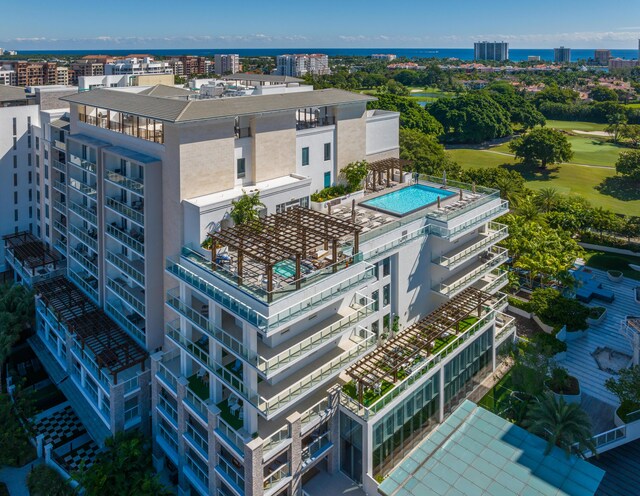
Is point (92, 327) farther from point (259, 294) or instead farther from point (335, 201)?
point (335, 201)

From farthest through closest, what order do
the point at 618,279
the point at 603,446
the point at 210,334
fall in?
the point at 618,279 → the point at 603,446 → the point at 210,334

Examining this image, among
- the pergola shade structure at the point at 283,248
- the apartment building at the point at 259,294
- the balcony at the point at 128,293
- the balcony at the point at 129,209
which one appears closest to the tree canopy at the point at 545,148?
the apartment building at the point at 259,294

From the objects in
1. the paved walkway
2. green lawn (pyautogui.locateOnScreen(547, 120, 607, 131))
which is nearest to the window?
the paved walkway

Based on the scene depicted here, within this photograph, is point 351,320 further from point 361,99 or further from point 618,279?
point 618,279

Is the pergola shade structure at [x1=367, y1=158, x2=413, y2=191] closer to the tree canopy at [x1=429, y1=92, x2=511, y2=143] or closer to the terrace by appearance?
the terrace

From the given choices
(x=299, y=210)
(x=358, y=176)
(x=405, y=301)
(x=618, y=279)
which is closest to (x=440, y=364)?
(x=405, y=301)

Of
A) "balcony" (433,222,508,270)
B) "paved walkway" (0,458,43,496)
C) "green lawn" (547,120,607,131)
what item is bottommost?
"paved walkway" (0,458,43,496)

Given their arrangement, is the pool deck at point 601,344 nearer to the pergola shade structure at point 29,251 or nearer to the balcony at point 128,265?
the balcony at point 128,265
